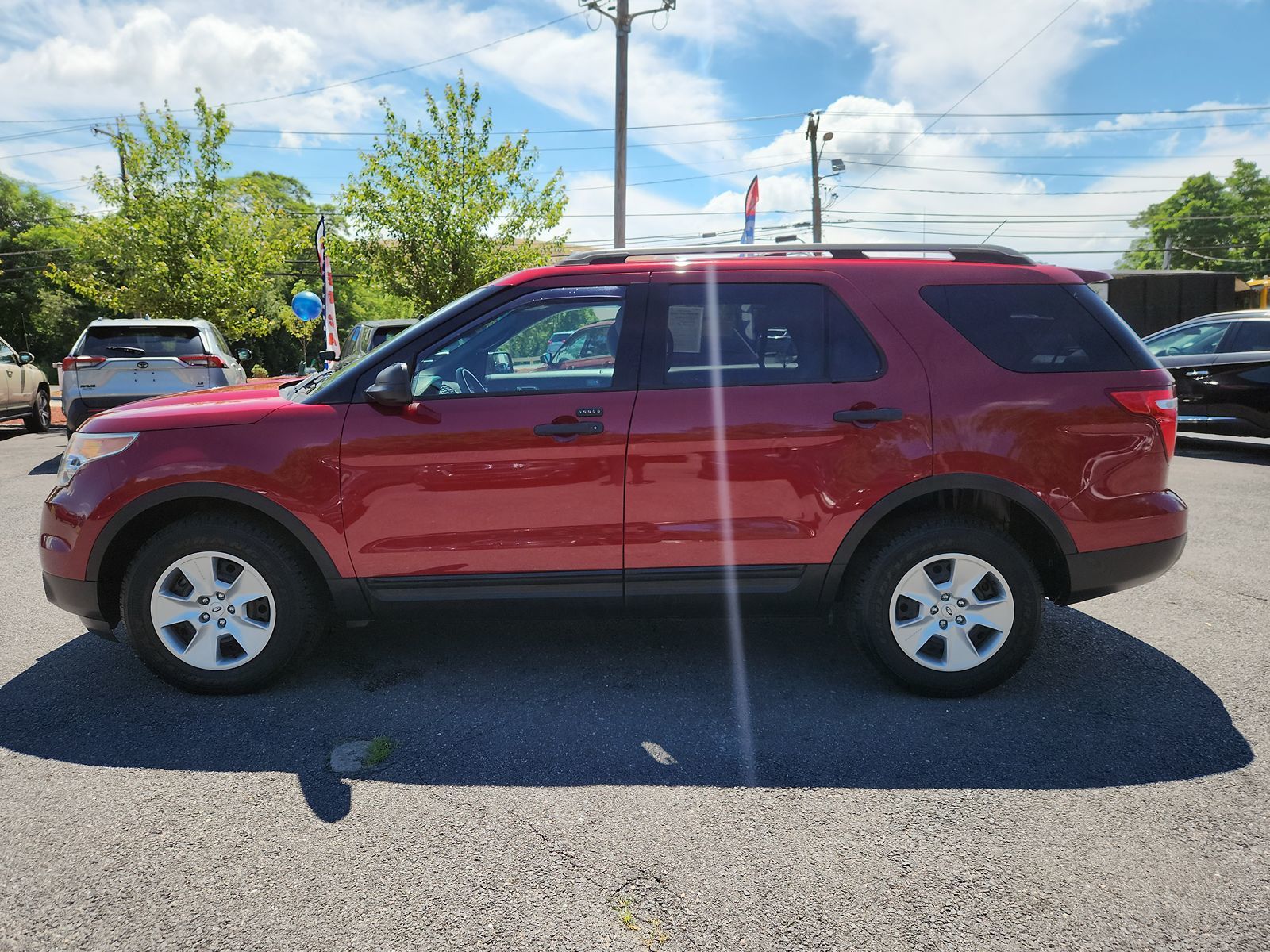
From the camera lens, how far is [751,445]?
135 inches

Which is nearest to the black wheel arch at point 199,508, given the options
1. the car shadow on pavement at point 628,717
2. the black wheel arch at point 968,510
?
the car shadow on pavement at point 628,717

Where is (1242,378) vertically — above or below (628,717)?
above

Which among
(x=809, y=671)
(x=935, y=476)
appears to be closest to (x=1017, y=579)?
(x=935, y=476)

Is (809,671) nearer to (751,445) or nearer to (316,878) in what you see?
(751,445)

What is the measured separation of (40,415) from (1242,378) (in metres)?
18.5

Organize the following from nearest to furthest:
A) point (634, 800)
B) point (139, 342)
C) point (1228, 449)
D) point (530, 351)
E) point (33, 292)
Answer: point (634, 800), point (530, 351), point (139, 342), point (1228, 449), point (33, 292)

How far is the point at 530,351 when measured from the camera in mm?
3596

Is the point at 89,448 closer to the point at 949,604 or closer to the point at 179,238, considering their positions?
the point at 949,604

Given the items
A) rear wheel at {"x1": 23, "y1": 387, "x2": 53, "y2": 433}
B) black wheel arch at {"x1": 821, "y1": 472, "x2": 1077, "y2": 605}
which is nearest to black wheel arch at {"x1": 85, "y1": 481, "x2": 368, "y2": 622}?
black wheel arch at {"x1": 821, "y1": 472, "x2": 1077, "y2": 605}

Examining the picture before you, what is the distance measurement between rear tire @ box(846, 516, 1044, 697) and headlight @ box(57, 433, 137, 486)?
10.2 feet

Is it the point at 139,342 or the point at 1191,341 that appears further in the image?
the point at 1191,341

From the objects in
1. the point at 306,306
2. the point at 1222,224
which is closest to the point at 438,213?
the point at 306,306

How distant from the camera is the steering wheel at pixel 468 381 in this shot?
3523 millimetres

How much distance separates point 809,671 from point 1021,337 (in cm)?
169
